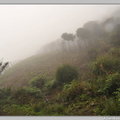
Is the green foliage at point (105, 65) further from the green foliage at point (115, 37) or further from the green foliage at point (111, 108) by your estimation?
the green foliage at point (111, 108)

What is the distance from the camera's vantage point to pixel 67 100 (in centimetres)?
292

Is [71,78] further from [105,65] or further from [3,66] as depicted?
[3,66]

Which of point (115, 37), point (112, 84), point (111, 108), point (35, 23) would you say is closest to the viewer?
point (111, 108)

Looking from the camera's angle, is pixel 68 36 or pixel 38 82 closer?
pixel 38 82

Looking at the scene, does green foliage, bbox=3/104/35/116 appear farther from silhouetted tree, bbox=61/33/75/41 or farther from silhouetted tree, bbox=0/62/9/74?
silhouetted tree, bbox=61/33/75/41

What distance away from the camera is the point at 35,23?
333cm

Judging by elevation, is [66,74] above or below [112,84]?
above

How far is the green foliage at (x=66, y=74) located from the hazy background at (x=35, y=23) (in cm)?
54

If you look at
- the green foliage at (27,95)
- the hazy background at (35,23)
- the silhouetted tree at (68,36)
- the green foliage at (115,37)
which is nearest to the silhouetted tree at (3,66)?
the hazy background at (35,23)

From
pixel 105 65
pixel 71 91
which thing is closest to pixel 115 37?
pixel 105 65

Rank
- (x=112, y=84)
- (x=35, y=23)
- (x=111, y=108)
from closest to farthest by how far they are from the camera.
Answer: (x=111, y=108), (x=112, y=84), (x=35, y=23)

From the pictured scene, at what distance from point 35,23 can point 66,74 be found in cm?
108

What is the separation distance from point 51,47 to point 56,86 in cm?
66

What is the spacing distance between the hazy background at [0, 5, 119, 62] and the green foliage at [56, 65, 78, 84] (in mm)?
545
